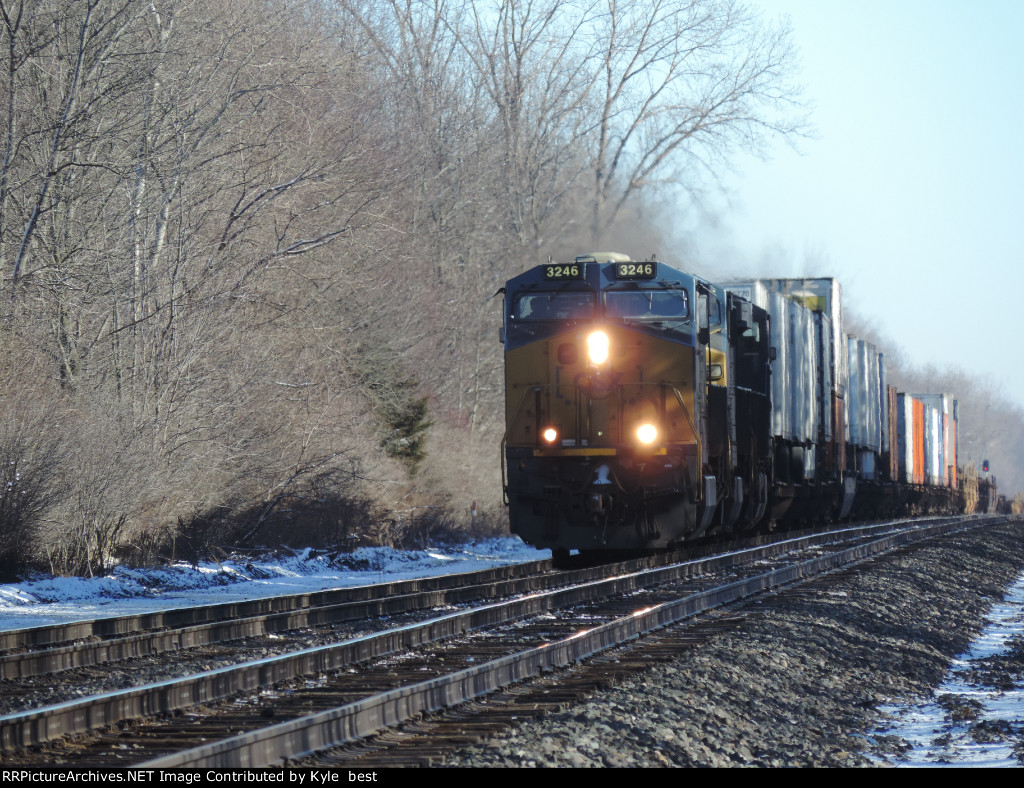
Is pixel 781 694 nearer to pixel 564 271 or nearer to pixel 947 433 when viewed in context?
pixel 564 271

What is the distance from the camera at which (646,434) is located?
1575 cm

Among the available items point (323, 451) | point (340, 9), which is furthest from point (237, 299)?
point (340, 9)

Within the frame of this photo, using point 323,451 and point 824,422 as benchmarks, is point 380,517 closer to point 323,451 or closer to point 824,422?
point 323,451

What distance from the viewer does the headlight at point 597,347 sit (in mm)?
15945

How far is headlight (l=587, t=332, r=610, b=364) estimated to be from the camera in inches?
628

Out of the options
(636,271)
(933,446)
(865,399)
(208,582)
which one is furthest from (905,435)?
(208,582)

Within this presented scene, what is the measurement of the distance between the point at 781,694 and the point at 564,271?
927 centimetres

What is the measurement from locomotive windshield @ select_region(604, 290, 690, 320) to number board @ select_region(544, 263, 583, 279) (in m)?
0.48

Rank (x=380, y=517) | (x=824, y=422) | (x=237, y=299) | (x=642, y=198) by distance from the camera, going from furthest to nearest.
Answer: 1. (x=642, y=198)
2. (x=824, y=422)
3. (x=380, y=517)
4. (x=237, y=299)

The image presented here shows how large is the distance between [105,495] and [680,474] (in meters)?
7.30

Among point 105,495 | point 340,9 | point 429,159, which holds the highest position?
point 340,9

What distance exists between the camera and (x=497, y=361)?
113 feet

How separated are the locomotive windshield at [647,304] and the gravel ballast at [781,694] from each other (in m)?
3.95

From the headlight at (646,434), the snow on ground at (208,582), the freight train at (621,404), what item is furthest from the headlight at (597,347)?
the snow on ground at (208,582)
